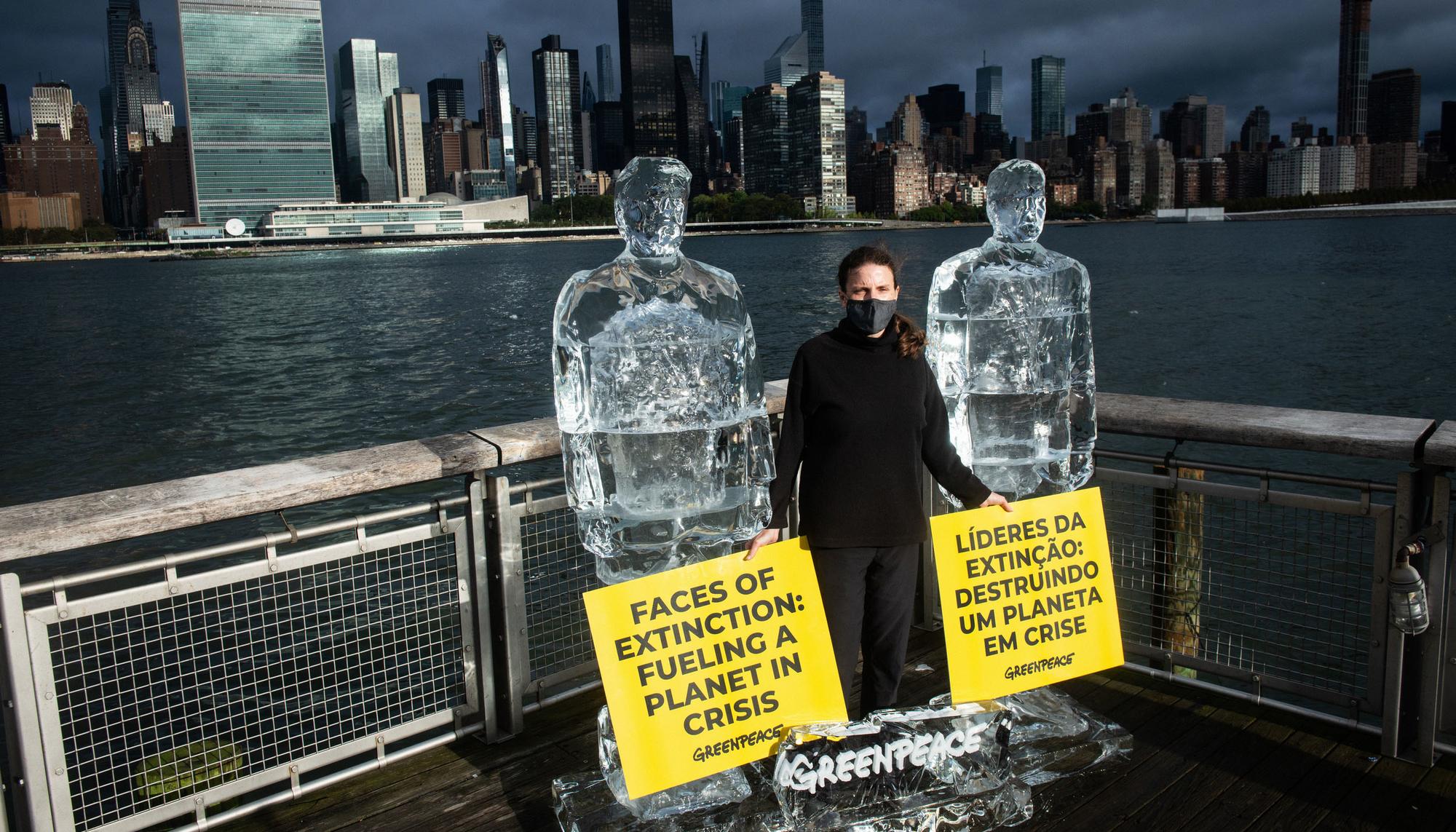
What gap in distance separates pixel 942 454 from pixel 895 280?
0.63m

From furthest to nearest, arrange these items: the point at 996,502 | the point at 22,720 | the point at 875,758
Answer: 1. the point at 996,502
2. the point at 875,758
3. the point at 22,720

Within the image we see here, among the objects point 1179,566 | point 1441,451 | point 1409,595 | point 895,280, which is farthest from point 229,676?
point 1441,451

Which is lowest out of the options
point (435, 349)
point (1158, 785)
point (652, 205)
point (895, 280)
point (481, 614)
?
point (435, 349)

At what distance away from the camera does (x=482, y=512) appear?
4070 millimetres

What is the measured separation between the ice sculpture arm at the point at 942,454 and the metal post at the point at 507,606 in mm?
1503

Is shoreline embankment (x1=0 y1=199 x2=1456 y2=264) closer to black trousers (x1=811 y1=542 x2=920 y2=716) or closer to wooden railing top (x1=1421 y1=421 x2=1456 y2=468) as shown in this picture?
black trousers (x1=811 y1=542 x2=920 y2=716)

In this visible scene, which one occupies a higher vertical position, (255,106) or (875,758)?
(255,106)

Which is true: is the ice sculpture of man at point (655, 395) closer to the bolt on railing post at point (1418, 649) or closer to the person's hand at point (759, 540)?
the person's hand at point (759, 540)

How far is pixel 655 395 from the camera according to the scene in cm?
334

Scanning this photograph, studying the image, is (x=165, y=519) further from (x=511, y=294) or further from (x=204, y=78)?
(x=204, y=78)

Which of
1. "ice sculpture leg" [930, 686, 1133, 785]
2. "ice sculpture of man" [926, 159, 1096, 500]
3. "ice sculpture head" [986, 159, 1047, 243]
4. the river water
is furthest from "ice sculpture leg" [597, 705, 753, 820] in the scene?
"ice sculpture head" [986, 159, 1047, 243]

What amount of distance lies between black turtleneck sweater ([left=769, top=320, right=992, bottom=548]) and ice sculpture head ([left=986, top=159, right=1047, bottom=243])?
0.87 meters

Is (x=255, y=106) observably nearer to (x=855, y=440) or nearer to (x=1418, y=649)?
(x=855, y=440)

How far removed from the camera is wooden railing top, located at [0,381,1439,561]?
10.6ft
